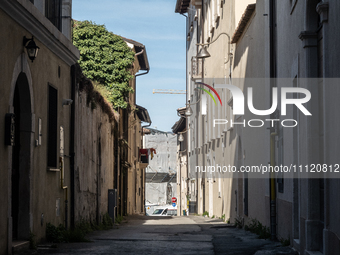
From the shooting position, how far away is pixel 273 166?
38.4 feet

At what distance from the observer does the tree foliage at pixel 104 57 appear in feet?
76.9

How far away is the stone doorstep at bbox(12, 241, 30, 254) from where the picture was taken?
8.56 metres

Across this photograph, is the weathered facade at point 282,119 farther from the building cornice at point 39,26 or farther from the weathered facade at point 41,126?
the weathered facade at point 41,126

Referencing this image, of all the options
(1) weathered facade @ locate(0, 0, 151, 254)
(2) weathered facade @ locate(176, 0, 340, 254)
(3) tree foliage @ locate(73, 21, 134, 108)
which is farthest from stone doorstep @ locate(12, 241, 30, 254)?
(3) tree foliage @ locate(73, 21, 134, 108)

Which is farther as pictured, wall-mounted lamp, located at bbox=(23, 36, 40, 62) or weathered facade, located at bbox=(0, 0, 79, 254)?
wall-mounted lamp, located at bbox=(23, 36, 40, 62)

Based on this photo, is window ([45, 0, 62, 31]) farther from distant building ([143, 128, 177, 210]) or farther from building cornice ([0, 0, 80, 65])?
distant building ([143, 128, 177, 210])

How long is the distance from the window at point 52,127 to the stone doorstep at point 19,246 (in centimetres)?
217

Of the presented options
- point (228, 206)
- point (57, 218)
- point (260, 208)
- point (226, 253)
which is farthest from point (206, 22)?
point (226, 253)

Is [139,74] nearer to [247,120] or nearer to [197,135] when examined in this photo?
[197,135]

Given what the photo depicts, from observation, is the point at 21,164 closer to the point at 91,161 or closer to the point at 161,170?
the point at 91,161

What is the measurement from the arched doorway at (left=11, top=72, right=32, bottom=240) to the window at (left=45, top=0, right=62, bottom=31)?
2605 mm

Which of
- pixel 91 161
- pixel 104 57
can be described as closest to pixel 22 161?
pixel 91 161

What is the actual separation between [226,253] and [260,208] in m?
5.12

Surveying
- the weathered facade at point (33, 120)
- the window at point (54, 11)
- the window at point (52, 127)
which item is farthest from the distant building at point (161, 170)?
the window at point (52, 127)
